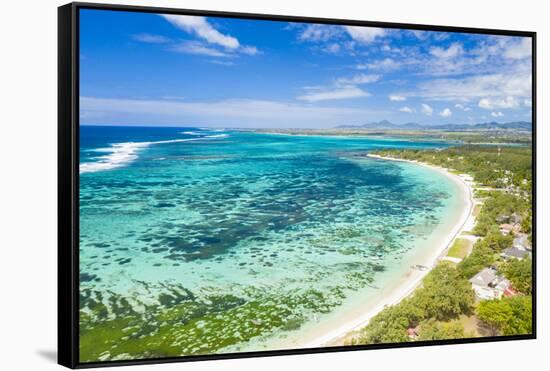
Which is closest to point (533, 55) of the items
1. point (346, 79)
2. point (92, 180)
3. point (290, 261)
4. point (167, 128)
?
point (346, 79)

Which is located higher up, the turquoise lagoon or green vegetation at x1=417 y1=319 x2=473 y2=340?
the turquoise lagoon

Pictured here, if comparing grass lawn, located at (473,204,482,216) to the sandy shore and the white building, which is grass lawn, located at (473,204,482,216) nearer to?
the sandy shore

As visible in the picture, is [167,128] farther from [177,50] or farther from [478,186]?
[478,186]

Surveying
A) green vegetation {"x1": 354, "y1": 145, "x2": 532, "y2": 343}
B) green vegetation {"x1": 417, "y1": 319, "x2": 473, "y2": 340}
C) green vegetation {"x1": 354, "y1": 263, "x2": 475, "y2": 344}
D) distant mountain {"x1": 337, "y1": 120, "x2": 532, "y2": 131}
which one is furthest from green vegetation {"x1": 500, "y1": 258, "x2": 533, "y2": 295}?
distant mountain {"x1": 337, "y1": 120, "x2": 532, "y2": 131}

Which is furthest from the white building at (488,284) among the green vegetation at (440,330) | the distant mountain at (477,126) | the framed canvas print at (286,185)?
the distant mountain at (477,126)

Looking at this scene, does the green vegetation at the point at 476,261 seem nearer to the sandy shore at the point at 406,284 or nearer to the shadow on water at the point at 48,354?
the sandy shore at the point at 406,284

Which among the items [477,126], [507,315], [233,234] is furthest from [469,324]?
[233,234]

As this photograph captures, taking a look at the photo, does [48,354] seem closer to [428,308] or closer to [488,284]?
[428,308]
